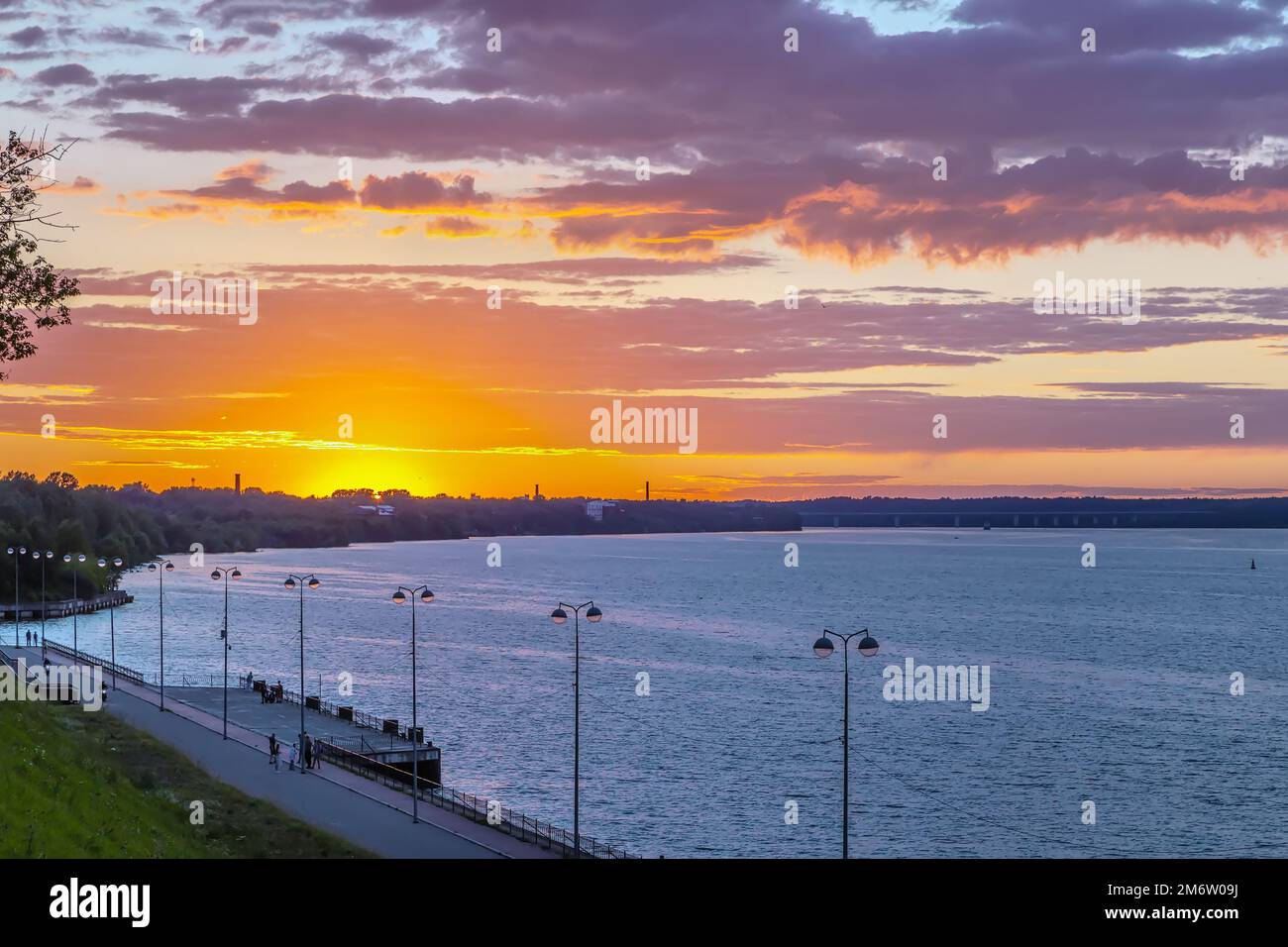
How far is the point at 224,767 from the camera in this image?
59.4 meters

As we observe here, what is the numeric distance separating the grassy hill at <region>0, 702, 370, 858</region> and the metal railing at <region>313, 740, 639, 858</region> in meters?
7.31

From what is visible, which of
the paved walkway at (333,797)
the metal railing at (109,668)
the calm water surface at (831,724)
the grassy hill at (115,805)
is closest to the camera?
the grassy hill at (115,805)

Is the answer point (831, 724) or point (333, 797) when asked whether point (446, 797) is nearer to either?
point (333, 797)

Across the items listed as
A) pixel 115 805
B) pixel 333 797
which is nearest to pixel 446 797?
pixel 333 797

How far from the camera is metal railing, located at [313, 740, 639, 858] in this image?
47156 mm

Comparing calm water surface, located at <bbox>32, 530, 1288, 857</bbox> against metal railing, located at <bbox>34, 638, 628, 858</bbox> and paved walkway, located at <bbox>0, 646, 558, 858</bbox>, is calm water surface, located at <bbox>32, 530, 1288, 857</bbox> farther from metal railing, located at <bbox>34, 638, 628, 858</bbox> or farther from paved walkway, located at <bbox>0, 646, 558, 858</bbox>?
paved walkway, located at <bbox>0, 646, 558, 858</bbox>

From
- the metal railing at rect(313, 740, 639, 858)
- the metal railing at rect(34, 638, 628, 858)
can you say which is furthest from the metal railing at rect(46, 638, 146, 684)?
the metal railing at rect(313, 740, 639, 858)

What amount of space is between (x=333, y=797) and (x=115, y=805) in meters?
14.9

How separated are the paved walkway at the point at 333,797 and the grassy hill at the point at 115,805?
1676 millimetres

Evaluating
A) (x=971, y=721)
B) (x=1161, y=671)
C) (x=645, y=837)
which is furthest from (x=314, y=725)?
(x=1161, y=671)

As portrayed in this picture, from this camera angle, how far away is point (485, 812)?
52719 mm

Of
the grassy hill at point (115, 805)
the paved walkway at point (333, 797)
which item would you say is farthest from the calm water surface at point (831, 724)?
the grassy hill at point (115, 805)

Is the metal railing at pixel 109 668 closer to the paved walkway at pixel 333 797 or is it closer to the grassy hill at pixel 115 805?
the paved walkway at pixel 333 797

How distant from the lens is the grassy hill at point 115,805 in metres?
31.3
